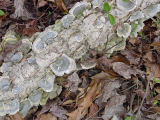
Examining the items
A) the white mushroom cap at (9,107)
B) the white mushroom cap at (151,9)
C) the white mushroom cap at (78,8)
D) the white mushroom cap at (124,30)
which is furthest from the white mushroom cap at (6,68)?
the white mushroom cap at (151,9)

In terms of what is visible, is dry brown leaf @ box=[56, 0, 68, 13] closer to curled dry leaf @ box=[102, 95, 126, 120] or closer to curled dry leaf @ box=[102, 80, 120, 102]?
curled dry leaf @ box=[102, 80, 120, 102]

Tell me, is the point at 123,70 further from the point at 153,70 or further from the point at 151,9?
the point at 151,9

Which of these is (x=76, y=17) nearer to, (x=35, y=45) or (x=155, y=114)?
(x=35, y=45)

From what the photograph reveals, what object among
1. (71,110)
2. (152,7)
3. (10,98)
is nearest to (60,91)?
(71,110)

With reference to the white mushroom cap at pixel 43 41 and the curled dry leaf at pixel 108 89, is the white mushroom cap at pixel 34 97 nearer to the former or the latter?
the white mushroom cap at pixel 43 41

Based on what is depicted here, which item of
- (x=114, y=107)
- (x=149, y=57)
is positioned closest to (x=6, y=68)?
(x=114, y=107)
